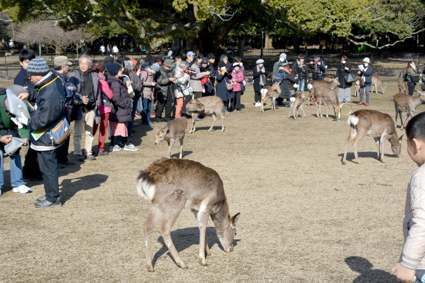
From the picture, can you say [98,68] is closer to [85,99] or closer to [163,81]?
[85,99]

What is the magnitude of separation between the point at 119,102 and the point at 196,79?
5864 millimetres

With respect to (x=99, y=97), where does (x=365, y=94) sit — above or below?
below

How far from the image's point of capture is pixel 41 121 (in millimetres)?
7359

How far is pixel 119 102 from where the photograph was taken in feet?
38.3

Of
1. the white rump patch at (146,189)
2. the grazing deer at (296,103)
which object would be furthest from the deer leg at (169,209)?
the grazing deer at (296,103)

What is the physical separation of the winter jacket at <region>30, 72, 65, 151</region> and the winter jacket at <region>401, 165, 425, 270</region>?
5246 millimetres

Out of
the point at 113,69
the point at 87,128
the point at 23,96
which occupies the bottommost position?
the point at 87,128

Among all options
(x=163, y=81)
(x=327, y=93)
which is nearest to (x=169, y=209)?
(x=163, y=81)

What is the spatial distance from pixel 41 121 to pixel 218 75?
11.8 meters

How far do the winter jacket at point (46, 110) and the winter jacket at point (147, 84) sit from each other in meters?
7.80

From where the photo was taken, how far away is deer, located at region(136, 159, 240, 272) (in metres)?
5.61

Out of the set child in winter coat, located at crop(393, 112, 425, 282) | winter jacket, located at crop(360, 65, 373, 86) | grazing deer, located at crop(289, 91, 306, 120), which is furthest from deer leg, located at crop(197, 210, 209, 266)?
winter jacket, located at crop(360, 65, 373, 86)

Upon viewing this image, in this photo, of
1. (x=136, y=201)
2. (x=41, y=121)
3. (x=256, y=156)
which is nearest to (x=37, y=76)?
(x=41, y=121)

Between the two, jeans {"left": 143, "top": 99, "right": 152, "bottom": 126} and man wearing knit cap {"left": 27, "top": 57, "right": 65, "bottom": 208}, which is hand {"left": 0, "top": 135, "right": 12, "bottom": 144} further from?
jeans {"left": 143, "top": 99, "right": 152, "bottom": 126}
